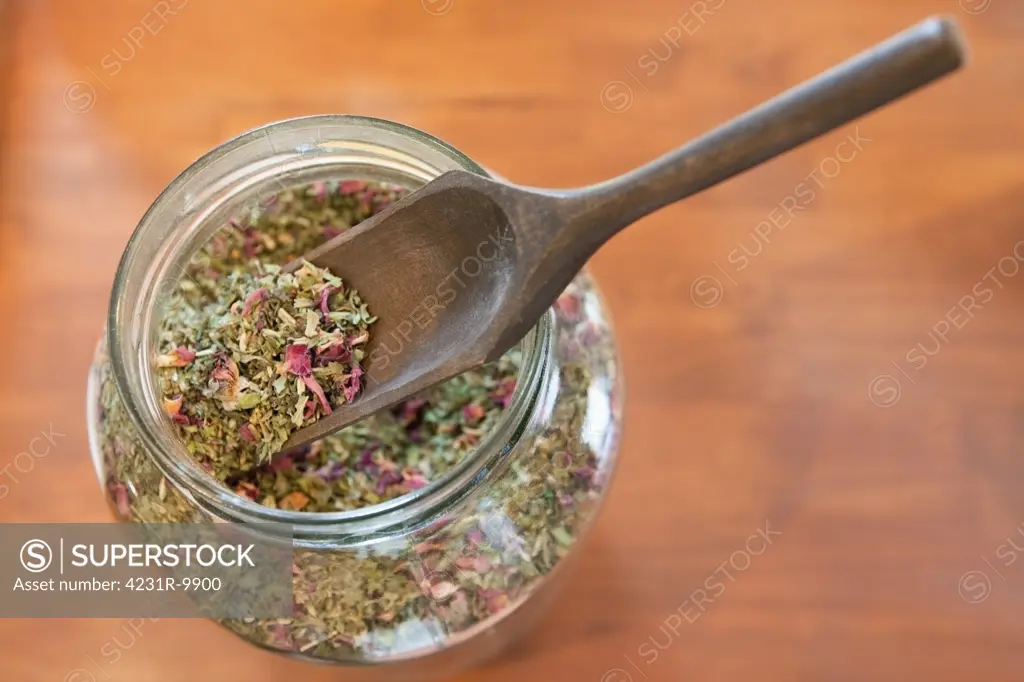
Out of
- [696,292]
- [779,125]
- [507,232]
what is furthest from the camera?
[696,292]

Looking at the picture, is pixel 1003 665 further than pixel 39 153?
No

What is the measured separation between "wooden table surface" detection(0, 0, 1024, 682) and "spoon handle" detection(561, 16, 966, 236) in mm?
445

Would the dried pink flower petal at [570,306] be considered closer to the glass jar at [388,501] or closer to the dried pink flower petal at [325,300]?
the glass jar at [388,501]

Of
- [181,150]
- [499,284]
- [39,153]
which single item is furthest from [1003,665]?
[39,153]

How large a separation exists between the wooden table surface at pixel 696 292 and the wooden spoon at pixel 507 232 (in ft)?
1.17

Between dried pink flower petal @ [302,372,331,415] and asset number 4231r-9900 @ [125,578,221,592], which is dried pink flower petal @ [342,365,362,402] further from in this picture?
asset number 4231r-9900 @ [125,578,221,592]

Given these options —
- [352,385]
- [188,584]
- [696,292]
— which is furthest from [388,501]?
[696,292]

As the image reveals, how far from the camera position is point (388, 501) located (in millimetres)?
604

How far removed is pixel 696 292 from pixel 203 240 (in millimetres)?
533

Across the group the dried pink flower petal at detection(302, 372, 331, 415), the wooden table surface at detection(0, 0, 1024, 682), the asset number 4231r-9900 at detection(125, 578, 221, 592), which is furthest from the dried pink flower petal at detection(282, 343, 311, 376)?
the wooden table surface at detection(0, 0, 1024, 682)

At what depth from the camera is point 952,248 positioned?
3.31 ft

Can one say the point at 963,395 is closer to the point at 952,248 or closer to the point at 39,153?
the point at 952,248

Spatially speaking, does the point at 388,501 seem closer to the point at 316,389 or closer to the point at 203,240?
the point at 316,389

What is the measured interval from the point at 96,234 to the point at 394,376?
526mm
